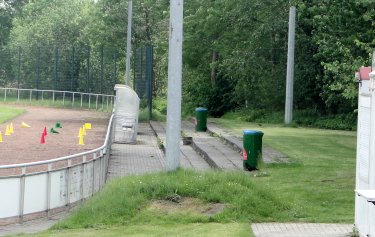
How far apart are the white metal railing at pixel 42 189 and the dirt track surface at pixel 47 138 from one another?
22.5 ft

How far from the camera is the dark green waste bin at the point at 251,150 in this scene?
21.9 meters

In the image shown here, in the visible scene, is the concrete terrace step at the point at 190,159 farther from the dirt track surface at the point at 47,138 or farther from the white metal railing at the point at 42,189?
the white metal railing at the point at 42,189

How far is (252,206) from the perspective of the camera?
14766mm

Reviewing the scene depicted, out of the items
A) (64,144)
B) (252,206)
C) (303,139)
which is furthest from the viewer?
(303,139)

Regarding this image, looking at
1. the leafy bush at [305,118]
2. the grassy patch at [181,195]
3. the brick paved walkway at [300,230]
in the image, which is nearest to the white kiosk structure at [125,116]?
the leafy bush at [305,118]

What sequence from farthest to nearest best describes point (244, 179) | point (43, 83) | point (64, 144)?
point (43, 83) < point (64, 144) < point (244, 179)

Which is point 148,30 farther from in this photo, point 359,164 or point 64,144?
point 359,164

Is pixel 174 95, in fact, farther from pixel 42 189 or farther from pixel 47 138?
pixel 47 138

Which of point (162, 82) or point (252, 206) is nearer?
point (252, 206)

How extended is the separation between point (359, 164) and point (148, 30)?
6217cm

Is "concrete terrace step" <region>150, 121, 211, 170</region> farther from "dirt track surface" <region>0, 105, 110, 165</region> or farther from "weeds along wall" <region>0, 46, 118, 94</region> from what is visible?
"weeds along wall" <region>0, 46, 118, 94</region>

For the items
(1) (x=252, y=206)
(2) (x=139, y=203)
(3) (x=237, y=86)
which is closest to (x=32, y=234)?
(2) (x=139, y=203)

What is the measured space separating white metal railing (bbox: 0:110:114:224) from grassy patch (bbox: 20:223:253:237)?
3.59 feet

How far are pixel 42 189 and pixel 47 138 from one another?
18.9 meters
